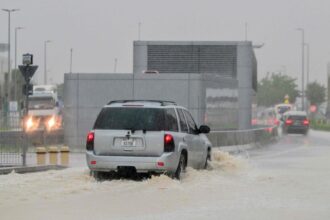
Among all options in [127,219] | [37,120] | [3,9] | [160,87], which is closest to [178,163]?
[127,219]

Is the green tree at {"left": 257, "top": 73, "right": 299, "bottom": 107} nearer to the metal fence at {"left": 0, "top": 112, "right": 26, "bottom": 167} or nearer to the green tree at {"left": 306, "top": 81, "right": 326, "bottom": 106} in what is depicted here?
the green tree at {"left": 306, "top": 81, "right": 326, "bottom": 106}

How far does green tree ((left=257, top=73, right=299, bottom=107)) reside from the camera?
18350cm

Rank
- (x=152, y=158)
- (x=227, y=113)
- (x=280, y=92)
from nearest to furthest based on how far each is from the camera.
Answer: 1. (x=152, y=158)
2. (x=227, y=113)
3. (x=280, y=92)

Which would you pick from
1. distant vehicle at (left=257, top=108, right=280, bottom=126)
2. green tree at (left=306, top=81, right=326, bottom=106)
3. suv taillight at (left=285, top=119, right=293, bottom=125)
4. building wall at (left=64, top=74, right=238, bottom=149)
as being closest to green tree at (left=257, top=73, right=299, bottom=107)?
green tree at (left=306, top=81, right=326, bottom=106)

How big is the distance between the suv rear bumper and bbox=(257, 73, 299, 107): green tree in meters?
165

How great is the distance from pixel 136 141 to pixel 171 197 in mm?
2346

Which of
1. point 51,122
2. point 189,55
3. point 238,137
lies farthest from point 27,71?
point 51,122

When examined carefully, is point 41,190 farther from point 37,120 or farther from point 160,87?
point 37,120

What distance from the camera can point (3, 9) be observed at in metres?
75.1

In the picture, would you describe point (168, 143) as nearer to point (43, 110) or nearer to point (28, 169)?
point (28, 169)

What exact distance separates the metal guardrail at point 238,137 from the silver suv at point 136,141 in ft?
48.4

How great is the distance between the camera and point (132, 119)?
16375mm

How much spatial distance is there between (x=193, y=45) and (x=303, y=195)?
3247cm

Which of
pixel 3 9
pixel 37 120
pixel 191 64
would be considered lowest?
pixel 37 120
